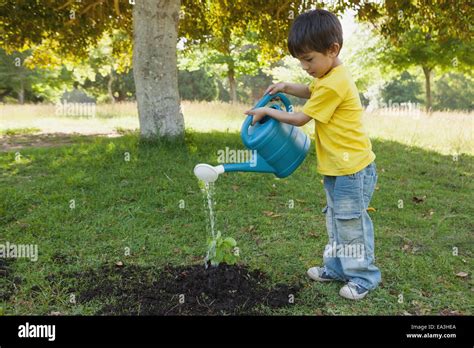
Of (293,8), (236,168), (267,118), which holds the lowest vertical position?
(236,168)

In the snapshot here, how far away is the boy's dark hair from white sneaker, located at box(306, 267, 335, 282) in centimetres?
152

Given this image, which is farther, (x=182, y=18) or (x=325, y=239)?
(x=182, y=18)

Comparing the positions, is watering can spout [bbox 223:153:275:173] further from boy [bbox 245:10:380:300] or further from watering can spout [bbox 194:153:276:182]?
boy [bbox 245:10:380:300]

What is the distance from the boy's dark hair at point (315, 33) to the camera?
2531 mm

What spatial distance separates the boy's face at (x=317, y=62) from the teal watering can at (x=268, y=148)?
0.33m

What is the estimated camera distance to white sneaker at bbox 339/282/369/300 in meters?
2.89

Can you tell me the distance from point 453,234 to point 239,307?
244cm

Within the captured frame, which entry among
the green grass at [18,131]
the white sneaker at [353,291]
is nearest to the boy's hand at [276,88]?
the white sneaker at [353,291]

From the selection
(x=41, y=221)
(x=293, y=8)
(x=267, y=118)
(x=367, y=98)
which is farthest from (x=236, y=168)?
(x=367, y=98)

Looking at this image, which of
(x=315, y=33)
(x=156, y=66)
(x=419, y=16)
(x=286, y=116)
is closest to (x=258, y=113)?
(x=286, y=116)

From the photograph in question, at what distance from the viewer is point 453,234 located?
4.13m

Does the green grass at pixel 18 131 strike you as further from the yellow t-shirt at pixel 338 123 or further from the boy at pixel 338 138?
the yellow t-shirt at pixel 338 123

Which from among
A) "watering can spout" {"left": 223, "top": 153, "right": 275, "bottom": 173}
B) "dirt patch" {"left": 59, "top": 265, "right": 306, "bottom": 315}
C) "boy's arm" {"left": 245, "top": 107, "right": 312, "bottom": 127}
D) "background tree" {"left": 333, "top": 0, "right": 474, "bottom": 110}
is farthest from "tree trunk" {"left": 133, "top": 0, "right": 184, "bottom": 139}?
"boy's arm" {"left": 245, "top": 107, "right": 312, "bottom": 127}
